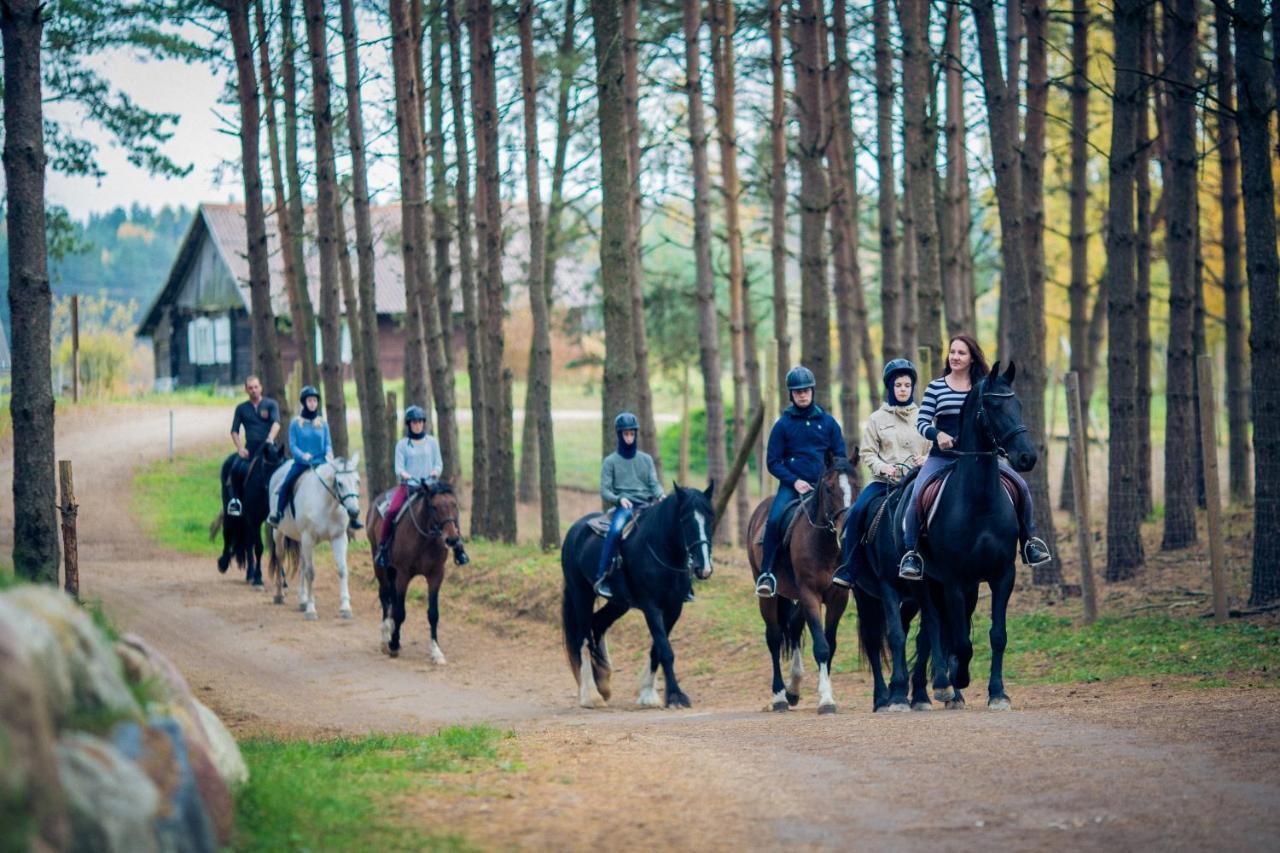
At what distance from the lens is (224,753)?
288 inches

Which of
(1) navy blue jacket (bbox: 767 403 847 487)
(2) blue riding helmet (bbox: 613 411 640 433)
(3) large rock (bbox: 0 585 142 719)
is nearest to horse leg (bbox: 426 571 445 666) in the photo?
(2) blue riding helmet (bbox: 613 411 640 433)

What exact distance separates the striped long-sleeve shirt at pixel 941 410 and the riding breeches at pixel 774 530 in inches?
82.5

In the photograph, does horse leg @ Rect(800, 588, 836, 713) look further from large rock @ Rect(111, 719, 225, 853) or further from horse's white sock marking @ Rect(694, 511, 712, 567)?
large rock @ Rect(111, 719, 225, 853)

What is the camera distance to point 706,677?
1656 cm

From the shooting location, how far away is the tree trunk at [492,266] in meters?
23.7

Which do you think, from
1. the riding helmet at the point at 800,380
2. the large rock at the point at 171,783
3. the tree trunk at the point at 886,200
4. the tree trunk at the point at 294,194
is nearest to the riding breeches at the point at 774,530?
the riding helmet at the point at 800,380

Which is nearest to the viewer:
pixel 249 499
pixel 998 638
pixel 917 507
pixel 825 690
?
pixel 998 638

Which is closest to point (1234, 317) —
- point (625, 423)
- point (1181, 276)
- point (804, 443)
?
point (1181, 276)

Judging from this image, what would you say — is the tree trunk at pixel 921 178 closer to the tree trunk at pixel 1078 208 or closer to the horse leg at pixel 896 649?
the tree trunk at pixel 1078 208

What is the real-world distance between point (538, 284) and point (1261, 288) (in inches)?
460

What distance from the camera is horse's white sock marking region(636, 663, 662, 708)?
14336 millimetres

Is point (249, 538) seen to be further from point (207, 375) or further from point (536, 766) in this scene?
point (207, 375)

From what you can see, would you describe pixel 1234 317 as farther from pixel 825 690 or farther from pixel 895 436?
pixel 825 690

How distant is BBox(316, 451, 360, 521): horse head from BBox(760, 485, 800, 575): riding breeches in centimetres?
839
